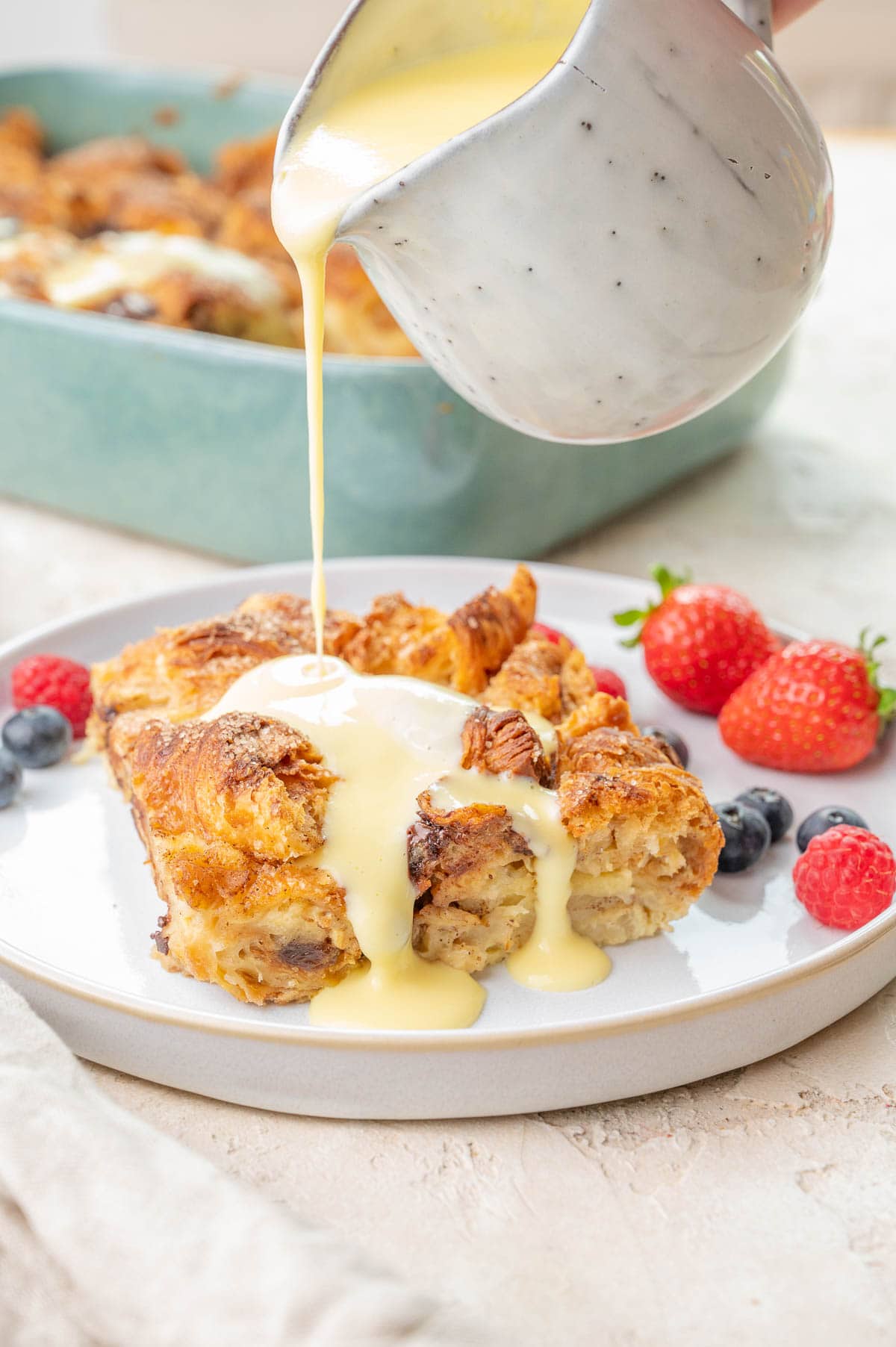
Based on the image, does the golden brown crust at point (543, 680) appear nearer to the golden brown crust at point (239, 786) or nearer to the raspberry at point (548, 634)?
the raspberry at point (548, 634)

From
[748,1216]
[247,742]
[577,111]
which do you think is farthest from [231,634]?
[748,1216]

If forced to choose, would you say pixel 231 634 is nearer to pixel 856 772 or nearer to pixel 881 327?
pixel 856 772

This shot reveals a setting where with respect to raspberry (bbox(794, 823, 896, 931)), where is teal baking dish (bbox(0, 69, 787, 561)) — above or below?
below

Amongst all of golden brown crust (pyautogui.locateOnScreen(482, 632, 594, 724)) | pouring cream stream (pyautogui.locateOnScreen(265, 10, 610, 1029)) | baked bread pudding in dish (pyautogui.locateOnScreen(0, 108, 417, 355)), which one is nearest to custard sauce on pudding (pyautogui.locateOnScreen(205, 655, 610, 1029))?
pouring cream stream (pyautogui.locateOnScreen(265, 10, 610, 1029))

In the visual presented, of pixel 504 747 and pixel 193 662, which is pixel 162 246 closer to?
pixel 193 662

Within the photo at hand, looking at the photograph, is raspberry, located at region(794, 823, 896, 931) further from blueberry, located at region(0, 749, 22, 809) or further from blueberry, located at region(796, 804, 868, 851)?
blueberry, located at region(0, 749, 22, 809)

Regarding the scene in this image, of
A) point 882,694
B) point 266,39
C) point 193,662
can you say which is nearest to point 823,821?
point 882,694

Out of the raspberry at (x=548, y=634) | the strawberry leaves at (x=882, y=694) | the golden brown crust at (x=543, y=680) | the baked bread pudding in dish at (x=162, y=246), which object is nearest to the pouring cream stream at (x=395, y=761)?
the golden brown crust at (x=543, y=680)
